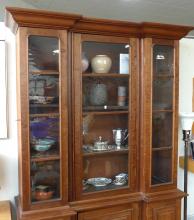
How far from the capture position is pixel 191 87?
2756 millimetres

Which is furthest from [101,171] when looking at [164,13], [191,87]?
[164,13]

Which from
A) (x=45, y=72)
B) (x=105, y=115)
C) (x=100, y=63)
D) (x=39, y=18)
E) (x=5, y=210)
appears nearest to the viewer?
(x=39, y=18)

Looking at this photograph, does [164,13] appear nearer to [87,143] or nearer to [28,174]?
[87,143]

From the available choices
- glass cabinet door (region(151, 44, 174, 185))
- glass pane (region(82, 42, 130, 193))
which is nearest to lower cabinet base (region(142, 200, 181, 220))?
glass cabinet door (region(151, 44, 174, 185))

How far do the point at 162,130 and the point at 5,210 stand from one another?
1399mm

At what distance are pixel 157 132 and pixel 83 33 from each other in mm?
1006

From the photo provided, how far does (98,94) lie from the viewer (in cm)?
212

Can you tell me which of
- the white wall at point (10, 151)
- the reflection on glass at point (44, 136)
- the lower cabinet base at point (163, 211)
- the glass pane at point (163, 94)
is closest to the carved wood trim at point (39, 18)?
the white wall at point (10, 151)

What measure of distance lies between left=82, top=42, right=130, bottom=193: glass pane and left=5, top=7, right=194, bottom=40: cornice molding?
12 centimetres

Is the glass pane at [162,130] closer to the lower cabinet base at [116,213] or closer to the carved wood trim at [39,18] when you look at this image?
the lower cabinet base at [116,213]

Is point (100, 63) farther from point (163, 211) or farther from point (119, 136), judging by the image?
point (163, 211)

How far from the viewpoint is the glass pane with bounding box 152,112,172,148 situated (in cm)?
218

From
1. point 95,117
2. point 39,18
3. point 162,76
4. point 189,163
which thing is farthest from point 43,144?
point 189,163

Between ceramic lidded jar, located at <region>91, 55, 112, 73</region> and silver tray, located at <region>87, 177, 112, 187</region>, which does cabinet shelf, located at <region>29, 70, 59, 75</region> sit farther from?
silver tray, located at <region>87, 177, 112, 187</region>
